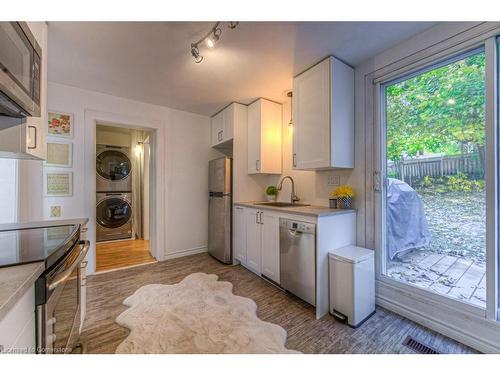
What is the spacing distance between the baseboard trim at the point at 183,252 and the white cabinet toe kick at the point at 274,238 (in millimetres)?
798

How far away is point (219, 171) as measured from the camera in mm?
3098

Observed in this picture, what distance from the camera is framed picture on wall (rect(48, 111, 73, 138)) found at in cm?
248

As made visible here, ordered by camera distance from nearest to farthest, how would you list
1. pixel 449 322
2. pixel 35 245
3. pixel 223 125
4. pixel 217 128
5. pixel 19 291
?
1. pixel 19 291
2. pixel 35 245
3. pixel 449 322
4. pixel 223 125
5. pixel 217 128

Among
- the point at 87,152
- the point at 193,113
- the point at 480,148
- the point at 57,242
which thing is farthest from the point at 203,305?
the point at 193,113

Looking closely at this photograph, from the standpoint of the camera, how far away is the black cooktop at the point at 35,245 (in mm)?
864

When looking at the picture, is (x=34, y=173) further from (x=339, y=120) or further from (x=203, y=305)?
(x=339, y=120)

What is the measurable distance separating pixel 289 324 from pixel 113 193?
430 cm

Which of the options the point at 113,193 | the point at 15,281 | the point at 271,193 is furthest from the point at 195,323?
the point at 113,193

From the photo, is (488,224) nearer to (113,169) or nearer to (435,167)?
(435,167)

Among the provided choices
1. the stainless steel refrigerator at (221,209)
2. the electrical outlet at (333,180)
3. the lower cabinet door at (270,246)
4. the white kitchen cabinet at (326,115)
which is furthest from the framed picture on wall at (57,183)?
the electrical outlet at (333,180)

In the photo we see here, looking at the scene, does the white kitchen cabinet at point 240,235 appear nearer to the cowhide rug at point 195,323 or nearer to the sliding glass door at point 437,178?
the cowhide rug at point 195,323

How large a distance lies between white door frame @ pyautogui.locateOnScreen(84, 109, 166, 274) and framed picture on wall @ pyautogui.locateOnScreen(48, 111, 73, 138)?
0.16 meters

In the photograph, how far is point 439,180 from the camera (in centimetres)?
173

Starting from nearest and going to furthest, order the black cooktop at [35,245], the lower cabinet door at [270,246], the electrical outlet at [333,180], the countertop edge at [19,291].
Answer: the countertop edge at [19,291]
the black cooktop at [35,245]
the lower cabinet door at [270,246]
the electrical outlet at [333,180]
